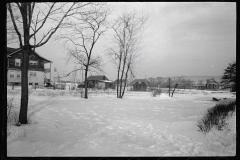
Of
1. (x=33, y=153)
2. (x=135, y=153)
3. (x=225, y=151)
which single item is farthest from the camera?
(x=135, y=153)

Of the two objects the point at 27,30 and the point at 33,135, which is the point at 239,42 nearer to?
the point at 33,135

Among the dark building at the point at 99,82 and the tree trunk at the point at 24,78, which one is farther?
the dark building at the point at 99,82

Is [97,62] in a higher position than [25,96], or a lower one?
higher

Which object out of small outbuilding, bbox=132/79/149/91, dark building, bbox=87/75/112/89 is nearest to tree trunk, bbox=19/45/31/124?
small outbuilding, bbox=132/79/149/91

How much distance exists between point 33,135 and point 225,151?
5174 millimetres

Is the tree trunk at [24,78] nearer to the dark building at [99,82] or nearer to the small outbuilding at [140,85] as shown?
the small outbuilding at [140,85]

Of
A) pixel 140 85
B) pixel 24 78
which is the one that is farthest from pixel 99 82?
pixel 24 78

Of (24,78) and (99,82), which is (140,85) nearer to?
(99,82)

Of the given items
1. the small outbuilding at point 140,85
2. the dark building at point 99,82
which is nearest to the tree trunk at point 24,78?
the small outbuilding at point 140,85

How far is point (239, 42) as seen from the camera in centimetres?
220

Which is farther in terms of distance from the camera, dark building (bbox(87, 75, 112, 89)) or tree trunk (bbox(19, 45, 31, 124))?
dark building (bbox(87, 75, 112, 89))

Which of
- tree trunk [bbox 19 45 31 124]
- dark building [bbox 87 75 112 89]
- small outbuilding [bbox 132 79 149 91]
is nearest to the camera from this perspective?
tree trunk [bbox 19 45 31 124]

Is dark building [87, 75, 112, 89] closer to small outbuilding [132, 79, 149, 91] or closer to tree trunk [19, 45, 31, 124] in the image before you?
small outbuilding [132, 79, 149, 91]
